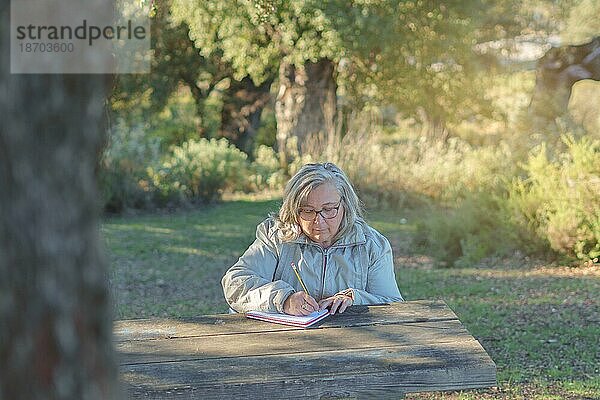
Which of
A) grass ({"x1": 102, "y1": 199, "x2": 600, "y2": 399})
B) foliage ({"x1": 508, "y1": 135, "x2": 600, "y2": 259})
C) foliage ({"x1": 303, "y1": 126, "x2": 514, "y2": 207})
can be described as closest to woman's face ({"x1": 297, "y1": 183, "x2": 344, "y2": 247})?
grass ({"x1": 102, "y1": 199, "x2": 600, "y2": 399})

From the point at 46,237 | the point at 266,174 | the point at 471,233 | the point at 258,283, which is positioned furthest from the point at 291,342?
the point at 266,174

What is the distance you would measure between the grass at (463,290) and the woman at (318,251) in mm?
952

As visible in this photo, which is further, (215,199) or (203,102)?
(203,102)

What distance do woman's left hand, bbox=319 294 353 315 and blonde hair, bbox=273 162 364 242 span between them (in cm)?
37

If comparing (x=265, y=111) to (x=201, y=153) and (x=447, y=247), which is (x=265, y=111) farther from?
(x=447, y=247)

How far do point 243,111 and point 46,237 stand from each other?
19.4 metres

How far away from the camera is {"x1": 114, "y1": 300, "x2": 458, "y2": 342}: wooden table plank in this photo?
11.0ft

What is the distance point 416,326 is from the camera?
132 inches

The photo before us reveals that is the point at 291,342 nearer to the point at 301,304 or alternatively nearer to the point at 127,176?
the point at 301,304

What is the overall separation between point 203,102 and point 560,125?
1114cm

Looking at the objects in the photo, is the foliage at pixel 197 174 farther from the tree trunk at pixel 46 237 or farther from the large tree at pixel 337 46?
the tree trunk at pixel 46 237

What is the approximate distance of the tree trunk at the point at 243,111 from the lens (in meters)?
20.7

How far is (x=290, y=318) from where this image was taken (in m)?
3.47

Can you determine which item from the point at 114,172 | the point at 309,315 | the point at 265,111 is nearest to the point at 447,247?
the point at 114,172
